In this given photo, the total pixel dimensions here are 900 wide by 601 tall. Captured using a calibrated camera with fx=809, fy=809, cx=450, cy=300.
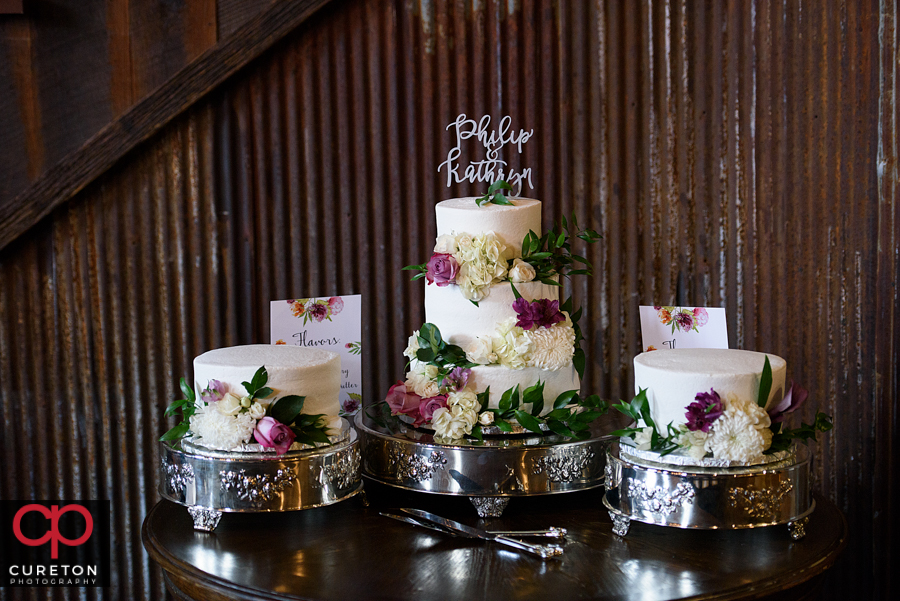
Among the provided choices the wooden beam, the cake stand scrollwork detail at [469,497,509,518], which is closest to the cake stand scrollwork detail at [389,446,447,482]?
the cake stand scrollwork detail at [469,497,509,518]

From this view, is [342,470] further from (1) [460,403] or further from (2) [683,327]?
(2) [683,327]

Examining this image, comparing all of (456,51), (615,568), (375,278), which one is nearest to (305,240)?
(375,278)

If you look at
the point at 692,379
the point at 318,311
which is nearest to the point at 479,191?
the point at 318,311

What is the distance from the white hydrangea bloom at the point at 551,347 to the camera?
1604 millimetres

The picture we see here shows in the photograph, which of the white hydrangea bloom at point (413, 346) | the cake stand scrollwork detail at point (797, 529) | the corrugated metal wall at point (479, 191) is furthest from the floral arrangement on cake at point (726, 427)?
the corrugated metal wall at point (479, 191)

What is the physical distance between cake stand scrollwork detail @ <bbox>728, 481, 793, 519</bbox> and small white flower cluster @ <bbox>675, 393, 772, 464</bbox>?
53mm

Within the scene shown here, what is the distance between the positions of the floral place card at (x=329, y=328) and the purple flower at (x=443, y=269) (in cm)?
34

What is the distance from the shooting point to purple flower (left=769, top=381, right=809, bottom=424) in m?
1.38

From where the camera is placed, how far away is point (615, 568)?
4.35 feet

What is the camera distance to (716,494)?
1.36 meters

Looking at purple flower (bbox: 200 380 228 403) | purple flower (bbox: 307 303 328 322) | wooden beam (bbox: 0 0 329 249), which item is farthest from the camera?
wooden beam (bbox: 0 0 329 249)

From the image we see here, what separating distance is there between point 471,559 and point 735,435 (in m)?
0.49

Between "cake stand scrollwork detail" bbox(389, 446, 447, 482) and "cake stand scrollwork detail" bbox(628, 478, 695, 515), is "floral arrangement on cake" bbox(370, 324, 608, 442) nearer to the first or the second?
"cake stand scrollwork detail" bbox(389, 446, 447, 482)

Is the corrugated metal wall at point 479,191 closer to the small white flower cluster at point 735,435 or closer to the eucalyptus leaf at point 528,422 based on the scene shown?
the eucalyptus leaf at point 528,422
